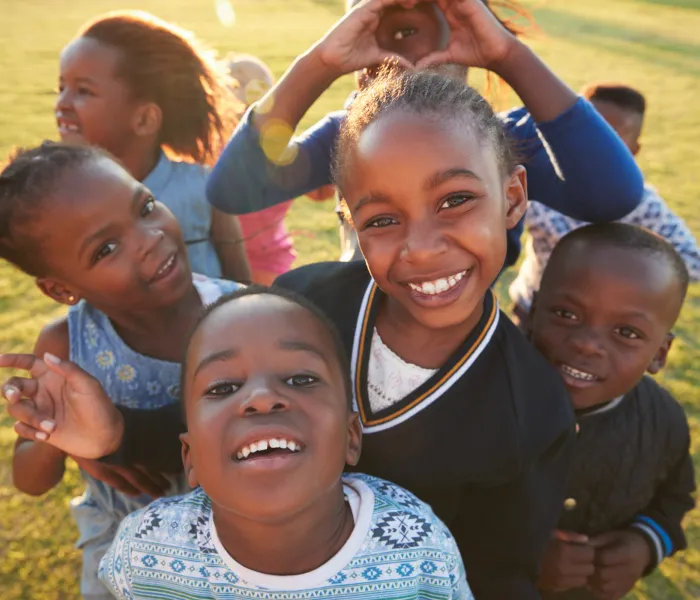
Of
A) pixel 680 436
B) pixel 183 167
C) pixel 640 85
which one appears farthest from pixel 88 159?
pixel 640 85

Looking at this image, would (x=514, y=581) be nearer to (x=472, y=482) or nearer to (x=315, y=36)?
(x=472, y=482)

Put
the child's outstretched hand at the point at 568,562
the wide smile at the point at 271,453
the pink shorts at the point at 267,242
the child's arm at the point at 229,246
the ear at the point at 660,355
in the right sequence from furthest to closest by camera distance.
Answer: the pink shorts at the point at 267,242 < the child's arm at the point at 229,246 < the child's outstretched hand at the point at 568,562 < the ear at the point at 660,355 < the wide smile at the point at 271,453

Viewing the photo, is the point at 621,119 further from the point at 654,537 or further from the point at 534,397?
the point at 534,397

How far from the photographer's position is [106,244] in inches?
60.6

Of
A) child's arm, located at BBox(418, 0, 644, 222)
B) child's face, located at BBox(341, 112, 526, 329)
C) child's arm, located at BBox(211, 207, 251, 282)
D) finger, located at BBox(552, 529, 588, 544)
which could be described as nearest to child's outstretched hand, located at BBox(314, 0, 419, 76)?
child's arm, located at BBox(418, 0, 644, 222)

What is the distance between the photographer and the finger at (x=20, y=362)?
4.44ft

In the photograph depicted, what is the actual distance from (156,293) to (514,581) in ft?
3.53

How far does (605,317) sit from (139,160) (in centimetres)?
152

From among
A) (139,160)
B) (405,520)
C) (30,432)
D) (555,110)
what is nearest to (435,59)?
(555,110)

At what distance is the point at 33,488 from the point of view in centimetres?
170

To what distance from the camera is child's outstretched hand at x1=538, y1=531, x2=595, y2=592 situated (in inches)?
75.1

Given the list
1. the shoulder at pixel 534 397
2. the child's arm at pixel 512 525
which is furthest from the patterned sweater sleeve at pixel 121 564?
the shoulder at pixel 534 397

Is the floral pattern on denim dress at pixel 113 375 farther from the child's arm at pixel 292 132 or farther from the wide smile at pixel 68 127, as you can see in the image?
the wide smile at pixel 68 127

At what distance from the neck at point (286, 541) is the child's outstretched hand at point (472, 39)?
3.25 ft
